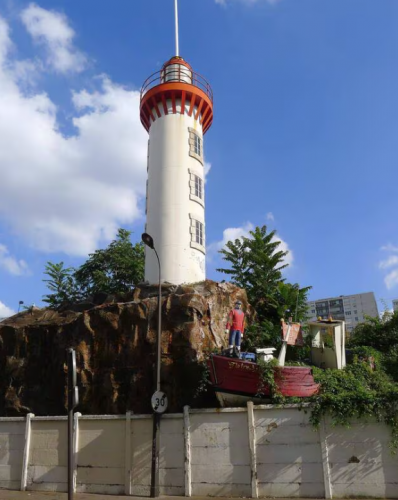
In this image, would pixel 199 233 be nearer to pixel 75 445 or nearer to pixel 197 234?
pixel 197 234

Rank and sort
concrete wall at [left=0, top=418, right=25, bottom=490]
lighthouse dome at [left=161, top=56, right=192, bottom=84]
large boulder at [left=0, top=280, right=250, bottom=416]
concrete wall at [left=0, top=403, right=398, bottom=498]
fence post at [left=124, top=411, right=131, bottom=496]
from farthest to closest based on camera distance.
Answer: lighthouse dome at [left=161, top=56, right=192, bottom=84] → large boulder at [left=0, top=280, right=250, bottom=416] → concrete wall at [left=0, top=418, right=25, bottom=490] → fence post at [left=124, top=411, right=131, bottom=496] → concrete wall at [left=0, top=403, right=398, bottom=498]

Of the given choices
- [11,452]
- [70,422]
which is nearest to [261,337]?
[11,452]

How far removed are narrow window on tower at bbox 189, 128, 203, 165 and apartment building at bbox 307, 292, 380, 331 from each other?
319ft

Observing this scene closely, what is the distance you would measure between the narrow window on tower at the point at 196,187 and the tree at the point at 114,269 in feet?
37.1

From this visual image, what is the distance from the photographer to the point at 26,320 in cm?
2548

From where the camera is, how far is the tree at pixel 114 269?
36125 millimetres

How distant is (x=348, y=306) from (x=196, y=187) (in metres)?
112

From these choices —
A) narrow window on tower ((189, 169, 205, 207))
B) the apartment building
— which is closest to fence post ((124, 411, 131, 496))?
narrow window on tower ((189, 169, 205, 207))

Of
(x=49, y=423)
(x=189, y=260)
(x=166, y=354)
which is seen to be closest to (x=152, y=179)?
(x=189, y=260)

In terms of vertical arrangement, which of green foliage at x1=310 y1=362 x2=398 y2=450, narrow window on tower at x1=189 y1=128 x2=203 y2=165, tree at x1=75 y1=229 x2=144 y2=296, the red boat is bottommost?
green foliage at x1=310 y1=362 x2=398 y2=450

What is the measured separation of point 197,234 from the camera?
86.6ft

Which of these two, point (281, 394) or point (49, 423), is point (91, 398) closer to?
point (49, 423)

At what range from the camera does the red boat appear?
15.2 metres

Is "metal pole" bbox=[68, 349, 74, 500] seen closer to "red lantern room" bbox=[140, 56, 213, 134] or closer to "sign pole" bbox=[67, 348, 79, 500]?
"sign pole" bbox=[67, 348, 79, 500]
